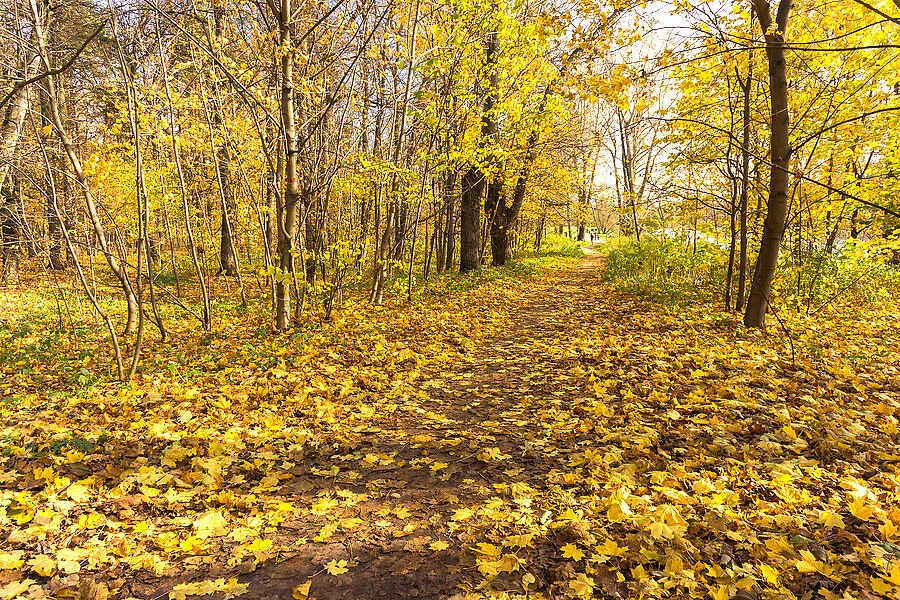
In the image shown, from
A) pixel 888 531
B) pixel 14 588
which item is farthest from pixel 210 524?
pixel 888 531

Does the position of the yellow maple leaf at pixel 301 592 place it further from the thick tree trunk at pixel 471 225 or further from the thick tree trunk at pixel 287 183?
the thick tree trunk at pixel 471 225

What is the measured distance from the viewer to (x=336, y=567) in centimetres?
246

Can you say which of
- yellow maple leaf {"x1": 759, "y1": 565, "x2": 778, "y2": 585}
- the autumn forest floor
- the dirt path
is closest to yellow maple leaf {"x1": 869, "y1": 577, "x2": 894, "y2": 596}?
the autumn forest floor

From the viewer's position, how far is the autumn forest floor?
90.8 inches

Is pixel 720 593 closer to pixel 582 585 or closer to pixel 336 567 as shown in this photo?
pixel 582 585

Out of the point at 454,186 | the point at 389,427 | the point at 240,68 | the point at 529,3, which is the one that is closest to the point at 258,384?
the point at 389,427

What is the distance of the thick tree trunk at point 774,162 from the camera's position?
5.96 m

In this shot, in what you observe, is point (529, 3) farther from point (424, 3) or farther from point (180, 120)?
point (180, 120)

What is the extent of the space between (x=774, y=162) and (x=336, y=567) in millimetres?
7296

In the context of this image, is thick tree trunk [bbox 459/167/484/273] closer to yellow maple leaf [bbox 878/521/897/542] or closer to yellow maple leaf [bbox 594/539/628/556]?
yellow maple leaf [bbox 594/539/628/556]

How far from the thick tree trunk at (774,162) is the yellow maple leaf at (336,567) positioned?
21.5 ft

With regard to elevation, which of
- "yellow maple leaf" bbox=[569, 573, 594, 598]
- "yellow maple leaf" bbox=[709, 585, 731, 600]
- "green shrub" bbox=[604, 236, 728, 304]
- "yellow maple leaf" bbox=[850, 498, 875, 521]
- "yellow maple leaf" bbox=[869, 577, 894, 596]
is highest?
"green shrub" bbox=[604, 236, 728, 304]

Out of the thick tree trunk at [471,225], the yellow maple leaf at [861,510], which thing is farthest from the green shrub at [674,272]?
the yellow maple leaf at [861,510]

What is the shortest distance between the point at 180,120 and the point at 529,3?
10149 millimetres
